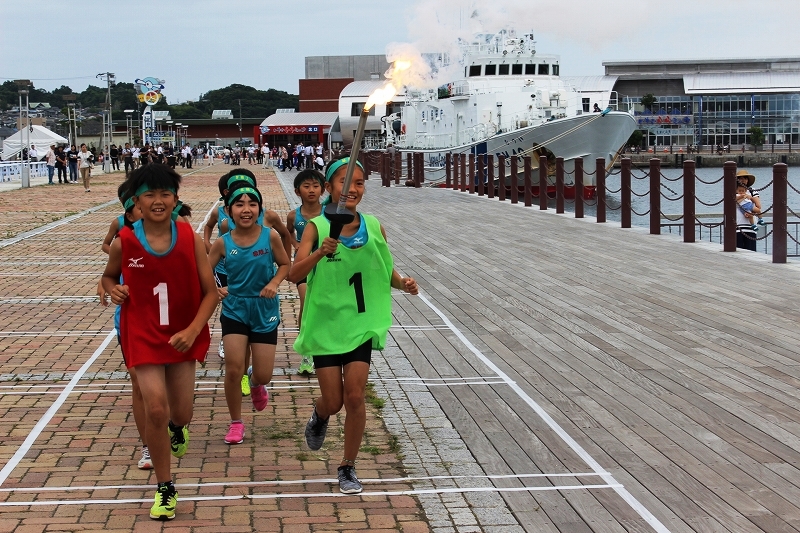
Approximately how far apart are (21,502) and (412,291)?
210 centimetres

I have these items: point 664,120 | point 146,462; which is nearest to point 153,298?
point 146,462

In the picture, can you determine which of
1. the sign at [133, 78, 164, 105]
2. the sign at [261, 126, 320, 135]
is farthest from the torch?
the sign at [261, 126, 320, 135]

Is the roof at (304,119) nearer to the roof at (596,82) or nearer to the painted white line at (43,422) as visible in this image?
the roof at (596,82)

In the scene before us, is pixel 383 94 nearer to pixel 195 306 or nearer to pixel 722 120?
pixel 195 306

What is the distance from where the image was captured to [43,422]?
270 inches

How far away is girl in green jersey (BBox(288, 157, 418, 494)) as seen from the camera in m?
5.48

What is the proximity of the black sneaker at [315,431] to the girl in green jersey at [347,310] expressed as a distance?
0.19ft

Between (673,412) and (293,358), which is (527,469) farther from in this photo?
(293,358)

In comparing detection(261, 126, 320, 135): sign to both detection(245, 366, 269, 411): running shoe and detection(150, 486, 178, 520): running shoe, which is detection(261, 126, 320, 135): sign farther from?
detection(150, 486, 178, 520): running shoe

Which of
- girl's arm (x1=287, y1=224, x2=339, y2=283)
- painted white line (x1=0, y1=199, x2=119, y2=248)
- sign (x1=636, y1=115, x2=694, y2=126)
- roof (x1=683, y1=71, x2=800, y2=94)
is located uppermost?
roof (x1=683, y1=71, x2=800, y2=94)

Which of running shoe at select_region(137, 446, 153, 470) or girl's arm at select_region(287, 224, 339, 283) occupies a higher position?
girl's arm at select_region(287, 224, 339, 283)

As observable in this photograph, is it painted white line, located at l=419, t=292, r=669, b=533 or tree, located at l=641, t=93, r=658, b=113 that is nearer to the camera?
painted white line, located at l=419, t=292, r=669, b=533

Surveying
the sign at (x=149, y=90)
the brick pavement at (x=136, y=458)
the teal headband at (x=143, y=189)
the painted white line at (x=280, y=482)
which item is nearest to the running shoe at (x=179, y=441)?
the brick pavement at (x=136, y=458)

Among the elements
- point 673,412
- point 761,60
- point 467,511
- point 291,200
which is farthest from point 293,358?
point 761,60
